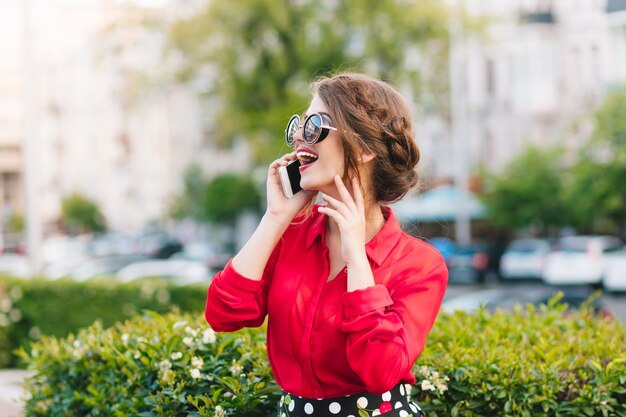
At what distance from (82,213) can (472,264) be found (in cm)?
3632

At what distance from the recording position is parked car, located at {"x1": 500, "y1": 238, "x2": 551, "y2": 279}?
99.7ft

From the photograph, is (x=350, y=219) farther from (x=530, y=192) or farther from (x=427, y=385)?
(x=530, y=192)

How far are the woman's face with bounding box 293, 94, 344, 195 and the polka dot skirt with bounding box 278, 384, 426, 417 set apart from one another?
636mm

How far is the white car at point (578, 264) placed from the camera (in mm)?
27812

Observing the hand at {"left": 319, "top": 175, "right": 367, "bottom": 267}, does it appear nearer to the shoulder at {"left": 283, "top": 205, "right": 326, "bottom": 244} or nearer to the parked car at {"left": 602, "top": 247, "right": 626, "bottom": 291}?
the shoulder at {"left": 283, "top": 205, "right": 326, "bottom": 244}

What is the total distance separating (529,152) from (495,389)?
1303 inches

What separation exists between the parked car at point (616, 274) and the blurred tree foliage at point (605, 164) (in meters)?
1.51

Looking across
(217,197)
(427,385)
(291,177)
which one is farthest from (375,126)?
(217,197)

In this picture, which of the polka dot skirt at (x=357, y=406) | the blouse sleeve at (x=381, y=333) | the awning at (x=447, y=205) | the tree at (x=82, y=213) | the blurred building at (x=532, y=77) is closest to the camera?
the blouse sleeve at (x=381, y=333)

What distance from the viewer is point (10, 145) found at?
8331 cm

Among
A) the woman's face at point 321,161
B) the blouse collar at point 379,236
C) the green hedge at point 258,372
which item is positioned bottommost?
the green hedge at point 258,372

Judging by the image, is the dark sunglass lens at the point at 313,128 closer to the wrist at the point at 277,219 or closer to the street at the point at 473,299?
the wrist at the point at 277,219

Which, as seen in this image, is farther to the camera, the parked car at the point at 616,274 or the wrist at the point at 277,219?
the parked car at the point at 616,274

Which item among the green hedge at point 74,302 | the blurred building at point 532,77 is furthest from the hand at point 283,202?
the blurred building at point 532,77
